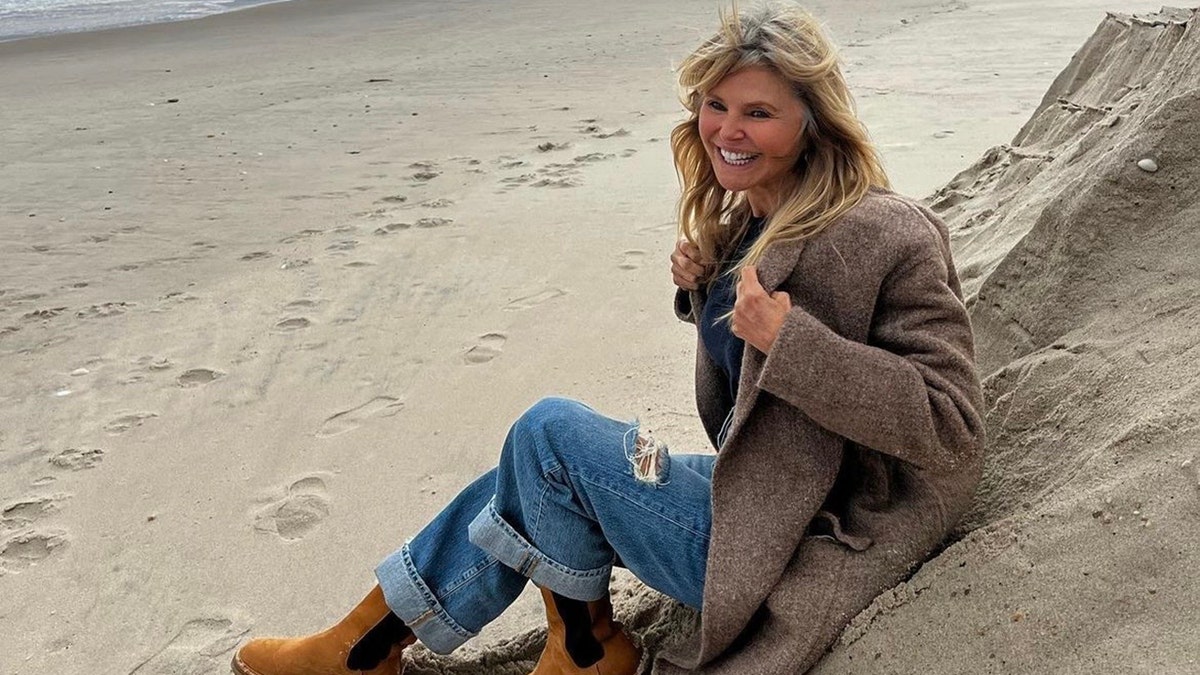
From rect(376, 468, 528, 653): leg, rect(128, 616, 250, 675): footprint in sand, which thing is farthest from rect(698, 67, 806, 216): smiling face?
rect(128, 616, 250, 675): footprint in sand

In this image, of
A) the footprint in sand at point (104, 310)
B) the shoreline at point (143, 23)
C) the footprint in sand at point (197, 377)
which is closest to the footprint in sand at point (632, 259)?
the footprint in sand at point (197, 377)

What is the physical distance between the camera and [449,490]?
370 cm

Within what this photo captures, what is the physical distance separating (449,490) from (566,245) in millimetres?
2423

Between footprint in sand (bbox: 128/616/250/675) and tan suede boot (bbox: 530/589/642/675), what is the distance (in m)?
1.04

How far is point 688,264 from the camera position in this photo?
8.27 feet

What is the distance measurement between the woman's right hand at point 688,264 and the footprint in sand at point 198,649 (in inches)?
62.4

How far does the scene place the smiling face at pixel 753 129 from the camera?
→ 2172mm

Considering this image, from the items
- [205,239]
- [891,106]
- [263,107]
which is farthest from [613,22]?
[205,239]

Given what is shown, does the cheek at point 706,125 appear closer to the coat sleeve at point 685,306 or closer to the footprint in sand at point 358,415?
the coat sleeve at point 685,306

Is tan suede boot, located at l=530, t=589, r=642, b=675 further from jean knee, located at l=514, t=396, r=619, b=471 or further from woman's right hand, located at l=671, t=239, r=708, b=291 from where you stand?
woman's right hand, located at l=671, t=239, r=708, b=291

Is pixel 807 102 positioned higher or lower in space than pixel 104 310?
higher

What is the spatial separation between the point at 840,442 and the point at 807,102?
2.13 ft

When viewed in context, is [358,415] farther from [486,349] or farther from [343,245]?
[343,245]

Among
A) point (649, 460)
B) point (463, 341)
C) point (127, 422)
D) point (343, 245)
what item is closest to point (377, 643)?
point (649, 460)
